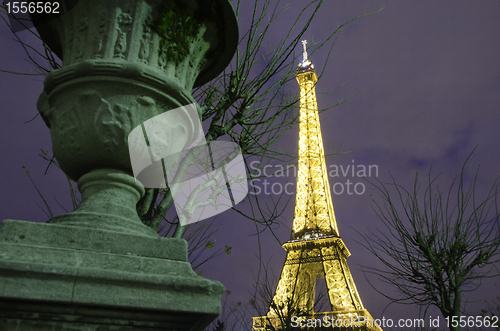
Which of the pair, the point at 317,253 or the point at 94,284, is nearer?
the point at 94,284

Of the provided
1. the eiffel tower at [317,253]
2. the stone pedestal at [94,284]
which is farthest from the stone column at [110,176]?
the eiffel tower at [317,253]

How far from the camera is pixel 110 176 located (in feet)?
5.79

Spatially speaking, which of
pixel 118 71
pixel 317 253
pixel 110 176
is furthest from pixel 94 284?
pixel 317 253

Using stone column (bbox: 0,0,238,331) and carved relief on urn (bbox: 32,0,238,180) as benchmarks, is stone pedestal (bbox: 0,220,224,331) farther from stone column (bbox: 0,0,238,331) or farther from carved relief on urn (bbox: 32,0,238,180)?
carved relief on urn (bbox: 32,0,238,180)

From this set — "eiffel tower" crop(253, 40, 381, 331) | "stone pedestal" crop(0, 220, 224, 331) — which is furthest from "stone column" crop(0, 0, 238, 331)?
"eiffel tower" crop(253, 40, 381, 331)

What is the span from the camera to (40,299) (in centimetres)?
129

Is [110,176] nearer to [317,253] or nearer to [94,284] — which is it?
[94,284]

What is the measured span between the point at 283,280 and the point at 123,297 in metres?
21.5

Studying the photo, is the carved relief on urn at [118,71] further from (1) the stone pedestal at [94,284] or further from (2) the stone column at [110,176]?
(1) the stone pedestal at [94,284]

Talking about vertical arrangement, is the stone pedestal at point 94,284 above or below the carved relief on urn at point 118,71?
below

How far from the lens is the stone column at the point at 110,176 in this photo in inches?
53.1

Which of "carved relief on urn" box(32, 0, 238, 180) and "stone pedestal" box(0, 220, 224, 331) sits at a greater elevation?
"carved relief on urn" box(32, 0, 238, 180)

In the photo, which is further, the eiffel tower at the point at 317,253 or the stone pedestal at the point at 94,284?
the eiffel tower at the point at 317,253

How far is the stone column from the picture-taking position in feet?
4.42
